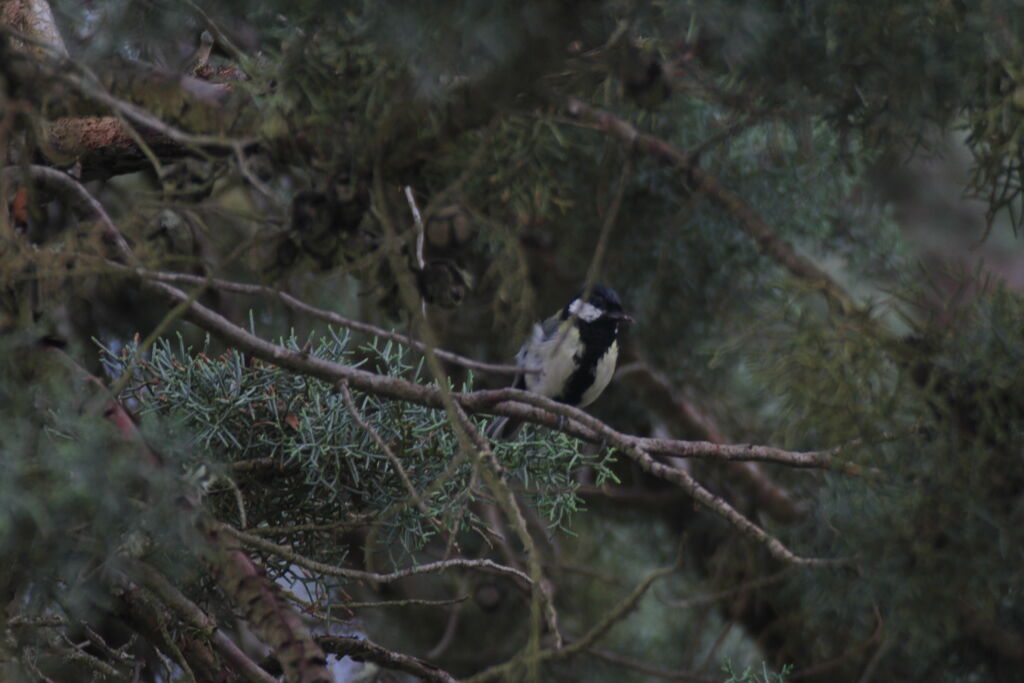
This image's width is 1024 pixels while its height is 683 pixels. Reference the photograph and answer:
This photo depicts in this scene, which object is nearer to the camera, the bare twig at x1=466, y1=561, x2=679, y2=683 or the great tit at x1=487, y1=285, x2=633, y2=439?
the bare twig at x1=466, y1=561, x2=679, y2=683

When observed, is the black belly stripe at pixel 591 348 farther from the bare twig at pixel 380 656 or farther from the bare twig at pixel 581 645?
the bare twig at pixel 581 645

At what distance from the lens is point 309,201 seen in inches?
49.0

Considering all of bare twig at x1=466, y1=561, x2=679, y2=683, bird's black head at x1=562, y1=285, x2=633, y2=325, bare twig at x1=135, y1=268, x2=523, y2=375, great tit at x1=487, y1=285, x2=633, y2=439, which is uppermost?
bare twig at x1=135, y1=268, x2=523, y2=375

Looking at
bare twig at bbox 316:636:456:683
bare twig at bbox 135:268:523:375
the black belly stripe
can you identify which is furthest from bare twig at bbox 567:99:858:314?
bare twig at bbox 316:636:456:683

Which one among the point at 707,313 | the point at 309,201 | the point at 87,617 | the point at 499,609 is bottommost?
the point at 499,609

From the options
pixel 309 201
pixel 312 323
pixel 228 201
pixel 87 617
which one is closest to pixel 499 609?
pixel 312 323

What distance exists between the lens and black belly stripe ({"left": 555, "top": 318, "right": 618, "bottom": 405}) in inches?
128

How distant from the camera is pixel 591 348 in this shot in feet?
10.7

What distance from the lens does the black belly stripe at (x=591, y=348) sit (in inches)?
128

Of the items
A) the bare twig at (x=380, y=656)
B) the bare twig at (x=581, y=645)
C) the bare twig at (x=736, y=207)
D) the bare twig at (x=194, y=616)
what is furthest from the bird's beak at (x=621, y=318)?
the bare twig at (x=581, y=645)

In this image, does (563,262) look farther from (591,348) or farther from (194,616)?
(194,616)

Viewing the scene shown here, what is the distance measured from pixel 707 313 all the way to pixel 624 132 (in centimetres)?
162

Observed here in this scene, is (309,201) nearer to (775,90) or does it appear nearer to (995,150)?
(775,90)

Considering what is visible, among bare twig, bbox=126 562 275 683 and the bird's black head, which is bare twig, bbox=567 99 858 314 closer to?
the bird's black head
